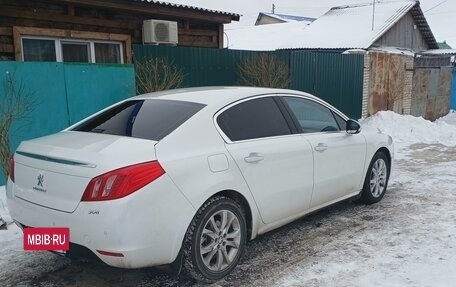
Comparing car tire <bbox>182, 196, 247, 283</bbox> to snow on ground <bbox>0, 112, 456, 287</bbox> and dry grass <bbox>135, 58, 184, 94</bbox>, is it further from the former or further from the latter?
dry grass <bbox>135, 58, 184, 94</bbox>

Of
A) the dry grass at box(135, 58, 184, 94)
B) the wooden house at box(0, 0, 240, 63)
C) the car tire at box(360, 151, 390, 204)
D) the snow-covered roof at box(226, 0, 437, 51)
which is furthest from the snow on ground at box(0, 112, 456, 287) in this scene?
the snow-covered roof at box(226, 0, 437, 51)

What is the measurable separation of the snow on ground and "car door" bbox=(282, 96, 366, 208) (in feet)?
1.28

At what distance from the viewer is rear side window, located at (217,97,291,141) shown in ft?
11.9

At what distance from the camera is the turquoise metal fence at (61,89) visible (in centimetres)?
579

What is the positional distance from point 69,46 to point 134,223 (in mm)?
6343

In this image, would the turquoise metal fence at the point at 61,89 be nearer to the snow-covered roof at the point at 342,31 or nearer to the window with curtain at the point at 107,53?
the window with curtain at the point at 107,53

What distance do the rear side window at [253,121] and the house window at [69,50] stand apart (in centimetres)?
524

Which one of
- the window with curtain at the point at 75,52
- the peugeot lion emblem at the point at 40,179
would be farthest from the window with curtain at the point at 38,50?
the peugeot lion emblem at the point at 40,179

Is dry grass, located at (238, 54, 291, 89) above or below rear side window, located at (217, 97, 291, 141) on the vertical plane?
above

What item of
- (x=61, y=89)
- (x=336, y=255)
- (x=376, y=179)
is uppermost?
(x=61, y=89)

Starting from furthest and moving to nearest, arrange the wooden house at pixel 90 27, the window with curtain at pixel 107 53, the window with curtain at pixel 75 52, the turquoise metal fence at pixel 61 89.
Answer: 1. the window with curtain at pixel 107 53
2. the window with curtain at pixel 75 52
3. the wooden house at pixel 90 27
4. the turquoise metal fence at pixel 61 89

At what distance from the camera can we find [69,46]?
8180 mm

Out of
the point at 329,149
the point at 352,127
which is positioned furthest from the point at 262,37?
the point at 329,149

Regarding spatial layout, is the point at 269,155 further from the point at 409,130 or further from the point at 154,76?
the point at 409,130
